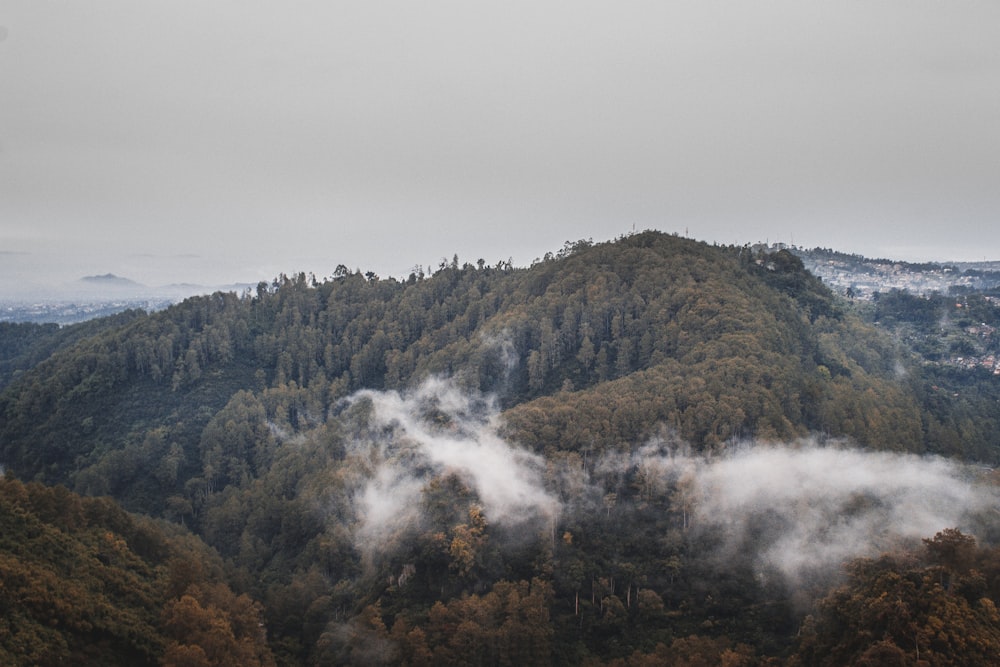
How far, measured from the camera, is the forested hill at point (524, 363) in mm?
74062

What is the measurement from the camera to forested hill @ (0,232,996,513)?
243 ft

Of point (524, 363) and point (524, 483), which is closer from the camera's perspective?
point (524, 483)

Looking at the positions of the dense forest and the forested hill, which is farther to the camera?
the forested hill

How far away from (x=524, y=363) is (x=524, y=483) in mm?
38821

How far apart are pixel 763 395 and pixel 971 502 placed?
71.0 feet

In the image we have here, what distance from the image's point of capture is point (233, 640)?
41000 mm

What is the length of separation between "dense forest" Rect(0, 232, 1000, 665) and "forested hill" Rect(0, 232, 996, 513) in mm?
567

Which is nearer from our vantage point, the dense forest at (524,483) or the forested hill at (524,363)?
the dense forest at (524,483)

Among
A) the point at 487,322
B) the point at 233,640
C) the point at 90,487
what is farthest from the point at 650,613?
the point at 90,487

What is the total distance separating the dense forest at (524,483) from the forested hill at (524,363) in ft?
1.86

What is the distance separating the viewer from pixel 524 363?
106 meters

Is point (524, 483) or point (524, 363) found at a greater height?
point (524, 363)

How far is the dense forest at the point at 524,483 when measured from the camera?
136ft

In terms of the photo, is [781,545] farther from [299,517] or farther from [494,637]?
[299,517]
